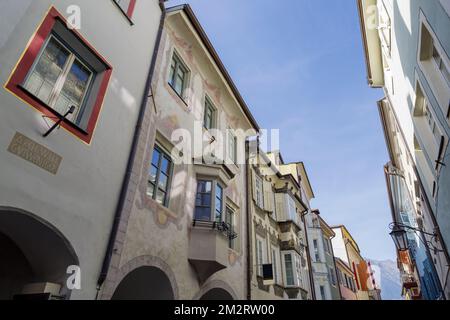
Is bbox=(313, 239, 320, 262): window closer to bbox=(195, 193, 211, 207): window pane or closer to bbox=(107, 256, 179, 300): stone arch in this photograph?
bbox=(195, 193, 211, 207): window pane

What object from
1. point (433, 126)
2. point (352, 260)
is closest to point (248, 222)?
point (433, 126)

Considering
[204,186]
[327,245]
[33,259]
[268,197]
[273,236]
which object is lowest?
[33,259]

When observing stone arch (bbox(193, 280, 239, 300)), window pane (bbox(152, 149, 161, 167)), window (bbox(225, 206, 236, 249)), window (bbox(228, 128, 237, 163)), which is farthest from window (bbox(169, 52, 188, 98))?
stone arch (bbox(193, 280, 239, 300))

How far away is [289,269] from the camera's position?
15.7 m

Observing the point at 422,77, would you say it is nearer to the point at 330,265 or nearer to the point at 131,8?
the point at 131,8

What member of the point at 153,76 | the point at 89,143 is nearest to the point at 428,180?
the point at 153,76

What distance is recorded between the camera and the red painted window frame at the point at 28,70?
4.71m

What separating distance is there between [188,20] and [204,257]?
827cm

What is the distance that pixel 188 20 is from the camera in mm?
10648

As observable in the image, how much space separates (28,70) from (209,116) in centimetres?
788

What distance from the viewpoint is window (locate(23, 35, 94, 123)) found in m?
5.31

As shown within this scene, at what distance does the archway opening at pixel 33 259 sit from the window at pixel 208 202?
185 inches

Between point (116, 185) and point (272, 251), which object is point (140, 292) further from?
point (272, 251)

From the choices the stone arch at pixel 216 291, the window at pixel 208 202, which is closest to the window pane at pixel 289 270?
the stone arch at pixel 216 291
